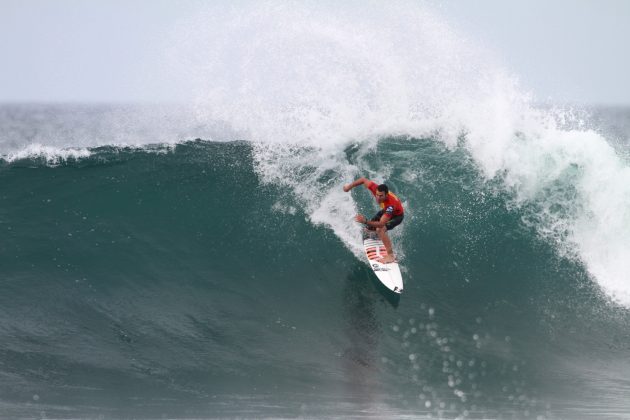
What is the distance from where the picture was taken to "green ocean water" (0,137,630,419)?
806 centimetres

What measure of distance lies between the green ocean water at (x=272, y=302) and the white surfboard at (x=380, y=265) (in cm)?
25

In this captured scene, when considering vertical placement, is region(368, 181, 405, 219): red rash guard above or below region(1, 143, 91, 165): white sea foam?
below

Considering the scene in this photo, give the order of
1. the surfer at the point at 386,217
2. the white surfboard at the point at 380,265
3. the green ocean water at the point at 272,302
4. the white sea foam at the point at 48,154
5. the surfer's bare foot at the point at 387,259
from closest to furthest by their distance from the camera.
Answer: the green ocean water at the point at 272,302, the white surfboard at the point at 380,265, the surfer at the point at 386,217, the surfer's bare foot at the point at 387,259, the white sea foam at the point at 48,154

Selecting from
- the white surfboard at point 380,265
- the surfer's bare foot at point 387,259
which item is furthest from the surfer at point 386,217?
the white surfboard at point 380,265

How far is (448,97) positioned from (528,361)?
276 inches

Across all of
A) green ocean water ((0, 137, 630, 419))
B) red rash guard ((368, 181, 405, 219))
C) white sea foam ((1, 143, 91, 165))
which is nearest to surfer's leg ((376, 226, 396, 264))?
red rash guard ((368, 181, 405, 219))

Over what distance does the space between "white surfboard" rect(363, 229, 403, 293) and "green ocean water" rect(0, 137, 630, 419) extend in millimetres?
246

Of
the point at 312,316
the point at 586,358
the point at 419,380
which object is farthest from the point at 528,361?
the point at 312,316

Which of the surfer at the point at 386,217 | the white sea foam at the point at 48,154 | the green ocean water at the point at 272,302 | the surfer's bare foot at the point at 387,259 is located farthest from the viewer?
the white sea foam at the point at 48,154

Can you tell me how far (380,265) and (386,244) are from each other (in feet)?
1.14

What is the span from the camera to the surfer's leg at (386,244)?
9.97m

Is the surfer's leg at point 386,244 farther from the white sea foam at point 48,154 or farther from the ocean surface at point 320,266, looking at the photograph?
the white sea foam at point 48,154

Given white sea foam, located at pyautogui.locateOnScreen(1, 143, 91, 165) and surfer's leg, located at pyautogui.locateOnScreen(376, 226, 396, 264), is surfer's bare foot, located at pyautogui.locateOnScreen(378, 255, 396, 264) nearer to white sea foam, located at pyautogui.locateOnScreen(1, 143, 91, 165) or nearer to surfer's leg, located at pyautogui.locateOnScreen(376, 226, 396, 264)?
surfer's leg, located at pyautogui.locateOnScreen(376, 226, 396, 264)

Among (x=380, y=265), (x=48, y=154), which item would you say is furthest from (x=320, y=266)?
(x=48, y=154)
